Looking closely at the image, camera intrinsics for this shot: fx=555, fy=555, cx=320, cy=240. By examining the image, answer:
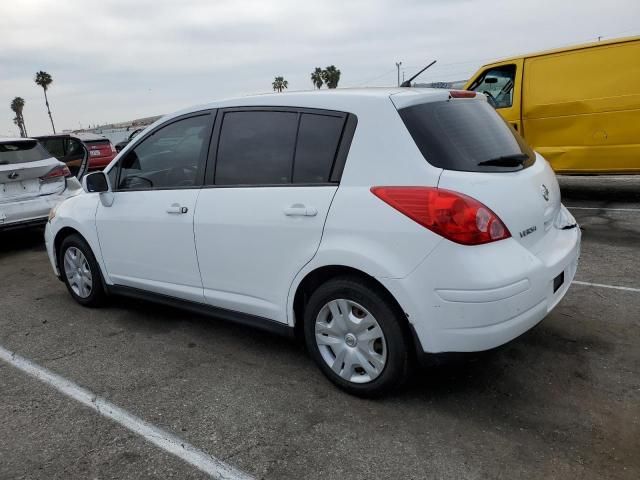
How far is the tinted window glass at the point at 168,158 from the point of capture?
3666mm

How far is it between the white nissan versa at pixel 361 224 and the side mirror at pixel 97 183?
478 mm

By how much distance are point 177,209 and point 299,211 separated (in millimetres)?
1045

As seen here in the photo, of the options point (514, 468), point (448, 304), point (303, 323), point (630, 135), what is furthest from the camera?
point (630, 135)

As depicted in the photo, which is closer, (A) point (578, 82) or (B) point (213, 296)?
(B) point (213, 296)

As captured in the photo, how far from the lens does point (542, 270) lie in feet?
9.02

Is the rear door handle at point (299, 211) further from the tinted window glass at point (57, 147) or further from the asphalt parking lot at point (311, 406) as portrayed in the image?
the tinted window glass at point (57, 147)

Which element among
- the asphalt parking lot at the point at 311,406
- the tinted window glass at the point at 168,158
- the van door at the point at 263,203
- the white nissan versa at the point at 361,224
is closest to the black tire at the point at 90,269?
the asphalt parking lot at the point at 311,406

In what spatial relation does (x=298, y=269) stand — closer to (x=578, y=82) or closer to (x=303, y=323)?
(x=303, y=323)

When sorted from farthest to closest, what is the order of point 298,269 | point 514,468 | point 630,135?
1. point 630,135
2. point 298,269
3. point 514,468

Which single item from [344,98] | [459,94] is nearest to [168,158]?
[344,98]

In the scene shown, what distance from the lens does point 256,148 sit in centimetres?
335

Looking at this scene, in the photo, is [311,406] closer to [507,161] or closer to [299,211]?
[299,211]

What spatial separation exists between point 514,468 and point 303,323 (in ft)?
4.50

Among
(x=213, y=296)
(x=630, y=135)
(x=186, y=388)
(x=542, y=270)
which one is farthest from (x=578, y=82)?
(x=186, y=388)
